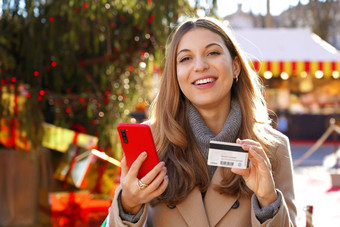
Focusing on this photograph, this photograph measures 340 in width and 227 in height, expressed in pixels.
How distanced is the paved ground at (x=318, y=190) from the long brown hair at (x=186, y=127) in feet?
5.45

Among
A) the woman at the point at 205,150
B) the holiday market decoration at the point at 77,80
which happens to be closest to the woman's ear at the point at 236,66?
the woman at the point at 205,150

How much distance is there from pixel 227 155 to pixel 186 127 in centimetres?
53

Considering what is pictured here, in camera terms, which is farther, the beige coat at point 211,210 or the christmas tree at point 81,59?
the christmas tree at point 81,59

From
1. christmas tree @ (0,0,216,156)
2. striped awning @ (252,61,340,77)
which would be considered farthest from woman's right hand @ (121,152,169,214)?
striped awning @ (252,61,340,77)

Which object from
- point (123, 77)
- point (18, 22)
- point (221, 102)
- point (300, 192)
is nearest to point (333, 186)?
point (300, 192)

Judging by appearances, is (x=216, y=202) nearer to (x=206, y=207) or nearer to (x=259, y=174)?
(x=206, y=207)

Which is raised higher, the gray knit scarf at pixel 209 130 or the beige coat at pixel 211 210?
the gray knit scarf at pixel 209 130

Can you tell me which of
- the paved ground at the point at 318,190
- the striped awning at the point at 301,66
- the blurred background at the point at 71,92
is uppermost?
the blurred background at the point at 71,92

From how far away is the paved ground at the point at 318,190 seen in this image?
6.92 m

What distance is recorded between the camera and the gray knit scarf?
2375 millimetres

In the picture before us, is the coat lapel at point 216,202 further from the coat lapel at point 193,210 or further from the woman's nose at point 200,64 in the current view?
the woman's nose at point 200,64

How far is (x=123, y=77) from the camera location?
5965 millimetres

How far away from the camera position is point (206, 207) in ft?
7.55

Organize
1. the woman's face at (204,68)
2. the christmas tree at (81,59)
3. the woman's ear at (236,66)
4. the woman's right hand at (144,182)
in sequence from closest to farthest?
1. the woman's right hand at (144,182)
2. the woman's face at (204,68)
3. the woman's ear at (236,66)
4. the christmas tree at (81,59)
